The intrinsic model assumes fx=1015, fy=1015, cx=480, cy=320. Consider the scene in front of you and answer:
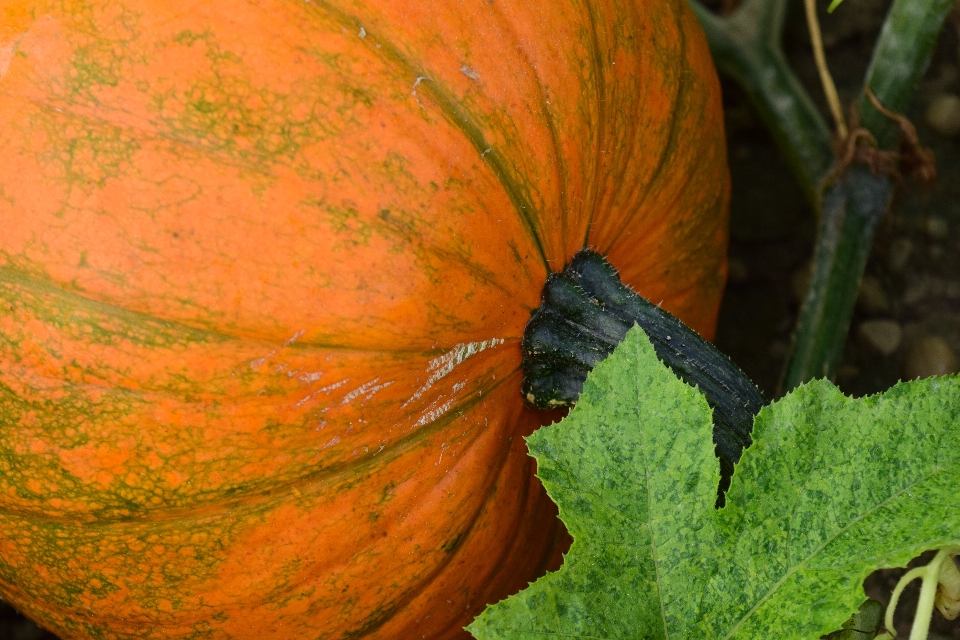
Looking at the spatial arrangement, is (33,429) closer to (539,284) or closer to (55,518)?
(55,518)

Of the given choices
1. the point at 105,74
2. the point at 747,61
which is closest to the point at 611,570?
the point at 105,74

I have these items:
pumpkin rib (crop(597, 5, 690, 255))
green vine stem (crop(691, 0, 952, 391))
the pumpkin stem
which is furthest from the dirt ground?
the pumpkin stem

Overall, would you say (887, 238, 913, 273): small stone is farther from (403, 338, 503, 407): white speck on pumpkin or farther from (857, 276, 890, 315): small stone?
(403, 338, 503, 407): white speck on pumpkin

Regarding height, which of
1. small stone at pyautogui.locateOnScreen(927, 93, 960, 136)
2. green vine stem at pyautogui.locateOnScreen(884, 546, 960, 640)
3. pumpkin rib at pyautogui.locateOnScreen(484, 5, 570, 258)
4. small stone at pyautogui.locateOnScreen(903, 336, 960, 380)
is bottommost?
green vine stem at pyautogui.locateOnScreen(884, 546, 960, 640)

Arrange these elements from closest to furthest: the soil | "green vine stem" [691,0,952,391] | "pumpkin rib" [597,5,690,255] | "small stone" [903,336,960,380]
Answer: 1. "pumpkin rib" [597,5,690,255]
2. "green vine stem" [691,0,952,391]
3. "small stone" [903,336,960,380]
4. the soil

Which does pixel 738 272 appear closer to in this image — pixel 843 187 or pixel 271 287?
pixel 843 187
